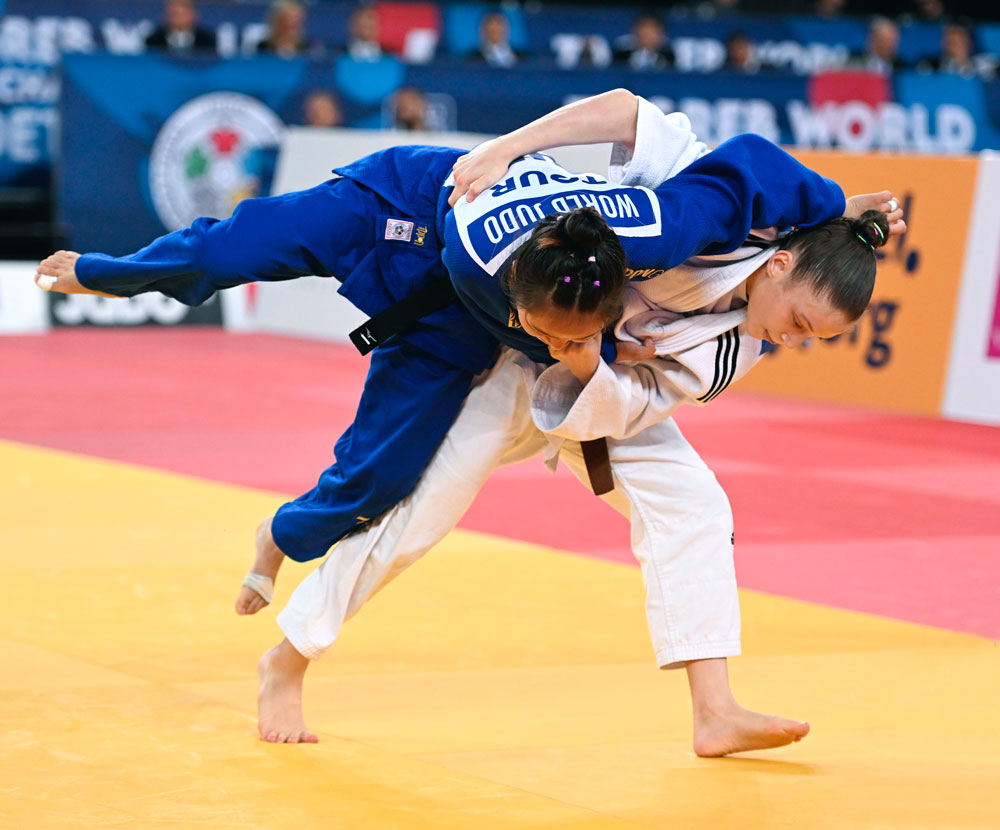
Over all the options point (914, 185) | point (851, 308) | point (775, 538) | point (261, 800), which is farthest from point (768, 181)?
point (914, 185)

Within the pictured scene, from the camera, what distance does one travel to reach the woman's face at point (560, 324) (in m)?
2.78

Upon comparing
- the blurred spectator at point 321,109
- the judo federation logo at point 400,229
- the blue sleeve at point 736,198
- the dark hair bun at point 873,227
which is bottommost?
the blurred spectator at point 321,109

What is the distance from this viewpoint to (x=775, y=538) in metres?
5.34

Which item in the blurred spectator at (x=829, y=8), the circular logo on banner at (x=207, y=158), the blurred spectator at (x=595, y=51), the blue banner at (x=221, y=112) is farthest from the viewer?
the blurred spectator at (x=829, y=8)

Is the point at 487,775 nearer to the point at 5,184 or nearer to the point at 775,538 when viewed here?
the point at 775,538

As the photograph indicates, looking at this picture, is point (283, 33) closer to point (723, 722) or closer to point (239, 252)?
point (239, 252)

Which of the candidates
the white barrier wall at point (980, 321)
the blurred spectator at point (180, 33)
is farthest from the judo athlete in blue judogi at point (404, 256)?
the blurred spectator at point (180, 33)

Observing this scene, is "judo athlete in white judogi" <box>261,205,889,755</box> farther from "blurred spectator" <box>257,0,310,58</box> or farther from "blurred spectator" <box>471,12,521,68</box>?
"blurred spectator" <box>471,12,521,68</box>

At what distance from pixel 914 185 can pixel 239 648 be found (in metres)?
5.54

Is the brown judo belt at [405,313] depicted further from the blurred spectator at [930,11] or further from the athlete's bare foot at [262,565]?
the blurred spectator at [930,11]

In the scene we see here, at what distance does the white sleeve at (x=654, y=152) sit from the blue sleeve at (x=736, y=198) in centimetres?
5

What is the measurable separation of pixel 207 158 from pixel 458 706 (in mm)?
9182

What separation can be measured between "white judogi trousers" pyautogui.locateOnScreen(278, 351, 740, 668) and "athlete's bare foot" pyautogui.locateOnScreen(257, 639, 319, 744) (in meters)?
0.05

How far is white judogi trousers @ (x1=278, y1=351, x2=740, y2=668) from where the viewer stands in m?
3.14
